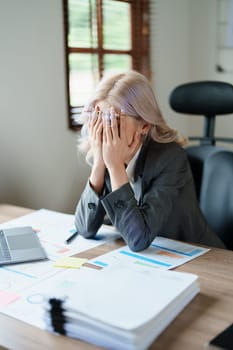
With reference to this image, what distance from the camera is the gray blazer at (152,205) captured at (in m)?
1.40

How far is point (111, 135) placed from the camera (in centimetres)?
150

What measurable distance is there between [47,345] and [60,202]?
5.32 ft

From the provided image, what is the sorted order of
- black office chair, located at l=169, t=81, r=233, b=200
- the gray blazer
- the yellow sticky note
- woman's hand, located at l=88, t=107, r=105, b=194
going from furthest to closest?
black office chair, located at l=169, t=81, r=233, b=200
woman's hand, located at l=88, t=107, r=105, b=194
the gray blazer
the yellow sticky note

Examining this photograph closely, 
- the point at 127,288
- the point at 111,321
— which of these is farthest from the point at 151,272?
the point at 111,321

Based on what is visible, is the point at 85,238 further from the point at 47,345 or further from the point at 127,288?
the point at 47,345

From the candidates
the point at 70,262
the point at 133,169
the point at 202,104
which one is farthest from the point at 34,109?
the point at 70,262

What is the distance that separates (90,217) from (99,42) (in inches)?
56.9

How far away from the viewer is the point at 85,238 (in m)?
1.55

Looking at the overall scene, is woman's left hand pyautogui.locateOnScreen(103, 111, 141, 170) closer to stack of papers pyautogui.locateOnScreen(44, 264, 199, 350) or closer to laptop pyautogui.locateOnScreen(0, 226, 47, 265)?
laptop pyautogui.locateOnScreen(0, 226, 47, 265)

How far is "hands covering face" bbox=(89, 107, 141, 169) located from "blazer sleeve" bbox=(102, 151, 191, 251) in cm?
11

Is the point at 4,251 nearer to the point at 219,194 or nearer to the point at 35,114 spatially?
the point at 219,194

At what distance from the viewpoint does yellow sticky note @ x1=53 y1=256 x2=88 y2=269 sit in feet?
4.26

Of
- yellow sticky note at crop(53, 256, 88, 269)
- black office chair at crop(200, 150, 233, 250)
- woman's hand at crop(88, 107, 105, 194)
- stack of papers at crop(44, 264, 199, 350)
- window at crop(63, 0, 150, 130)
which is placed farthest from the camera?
window at crop(63, 0, 150, 130)

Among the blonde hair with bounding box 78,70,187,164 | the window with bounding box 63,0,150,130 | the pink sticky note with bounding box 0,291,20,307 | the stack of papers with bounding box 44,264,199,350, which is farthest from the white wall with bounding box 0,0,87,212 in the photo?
the stack of papers with bounding box 44,264,199,350
